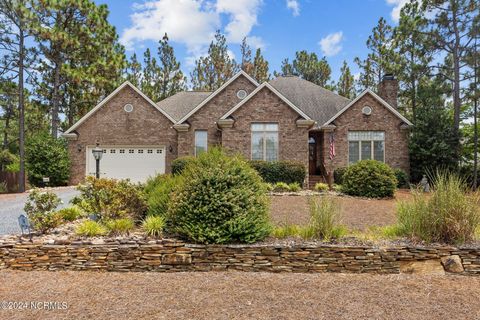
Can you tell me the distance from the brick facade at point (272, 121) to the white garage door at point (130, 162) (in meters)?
4.60

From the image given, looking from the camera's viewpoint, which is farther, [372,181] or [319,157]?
[319,157]

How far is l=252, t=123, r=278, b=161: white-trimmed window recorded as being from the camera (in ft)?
50.6

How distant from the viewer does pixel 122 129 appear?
1755 centimetres

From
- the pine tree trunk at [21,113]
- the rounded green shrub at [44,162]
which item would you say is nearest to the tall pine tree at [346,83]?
the rounded green shrub at [44,162]

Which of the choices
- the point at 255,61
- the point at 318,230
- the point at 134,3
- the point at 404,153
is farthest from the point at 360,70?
the point at 318,230

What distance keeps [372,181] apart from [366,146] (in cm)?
538

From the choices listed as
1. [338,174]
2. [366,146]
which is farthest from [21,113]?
[366,146]

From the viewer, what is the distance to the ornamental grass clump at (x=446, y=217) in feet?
15.8

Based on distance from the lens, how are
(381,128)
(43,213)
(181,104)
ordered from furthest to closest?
(181,104)
(381,128)
(43,213)

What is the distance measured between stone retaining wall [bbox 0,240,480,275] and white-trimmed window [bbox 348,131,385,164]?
40.2 ft

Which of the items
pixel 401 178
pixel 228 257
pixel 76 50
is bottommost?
pixel 228 257

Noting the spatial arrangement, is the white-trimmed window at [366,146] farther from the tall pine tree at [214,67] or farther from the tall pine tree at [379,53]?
the tall pine tree at [214,67]

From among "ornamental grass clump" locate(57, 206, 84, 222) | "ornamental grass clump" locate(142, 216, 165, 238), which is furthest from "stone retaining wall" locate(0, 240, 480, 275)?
"ornamental grass clump" locate(57, 206, 84, 222)

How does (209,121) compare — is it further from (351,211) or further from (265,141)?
(351,211)
